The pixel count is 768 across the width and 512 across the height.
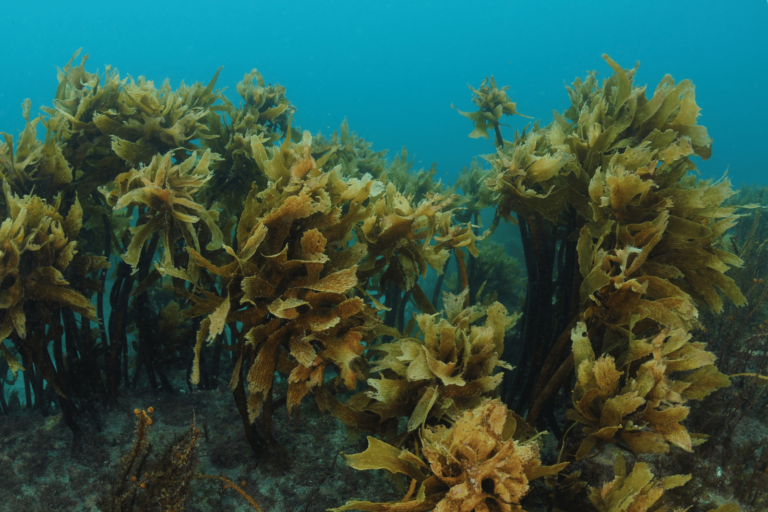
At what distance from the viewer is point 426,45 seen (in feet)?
295

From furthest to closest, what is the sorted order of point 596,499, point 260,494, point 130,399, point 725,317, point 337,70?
point 337,70 → point 725,317 → point 130,399 → point 260,494 → point 596,499

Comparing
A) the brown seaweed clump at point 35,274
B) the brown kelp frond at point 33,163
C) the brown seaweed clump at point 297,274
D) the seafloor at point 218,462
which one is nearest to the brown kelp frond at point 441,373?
the brown seaweed clump at point 297,274

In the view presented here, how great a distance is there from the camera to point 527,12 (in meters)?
90.0

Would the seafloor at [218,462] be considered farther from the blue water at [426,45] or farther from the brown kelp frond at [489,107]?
the blue water at [426,45]

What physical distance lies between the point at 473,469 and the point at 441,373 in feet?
0.96

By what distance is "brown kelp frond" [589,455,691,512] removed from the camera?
90 cm

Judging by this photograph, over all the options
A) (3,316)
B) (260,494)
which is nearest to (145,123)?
(3,316)

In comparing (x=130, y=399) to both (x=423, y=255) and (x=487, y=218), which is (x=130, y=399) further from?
(x=487, y=218)

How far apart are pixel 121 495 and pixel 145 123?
56.2 inches

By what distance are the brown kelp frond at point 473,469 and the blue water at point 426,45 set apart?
76051 millimetres

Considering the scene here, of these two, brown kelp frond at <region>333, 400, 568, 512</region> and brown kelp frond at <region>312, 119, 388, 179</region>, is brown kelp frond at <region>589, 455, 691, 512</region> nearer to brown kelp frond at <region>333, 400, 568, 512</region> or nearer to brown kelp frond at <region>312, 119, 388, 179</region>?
brown kelp frond at <region>333, 400, 568, 512</region>

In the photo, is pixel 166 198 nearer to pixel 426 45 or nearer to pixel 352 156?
pixel 352 156

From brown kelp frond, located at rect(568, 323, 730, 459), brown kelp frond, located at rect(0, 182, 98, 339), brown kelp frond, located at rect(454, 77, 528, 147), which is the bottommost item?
brown kelp frond, located at rect(568, 323, 730, 459)

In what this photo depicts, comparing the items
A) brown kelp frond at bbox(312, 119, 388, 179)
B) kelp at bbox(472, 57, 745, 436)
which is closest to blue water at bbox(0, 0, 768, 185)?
brown kelp frond at bbox(312, 119, 388, 179)
